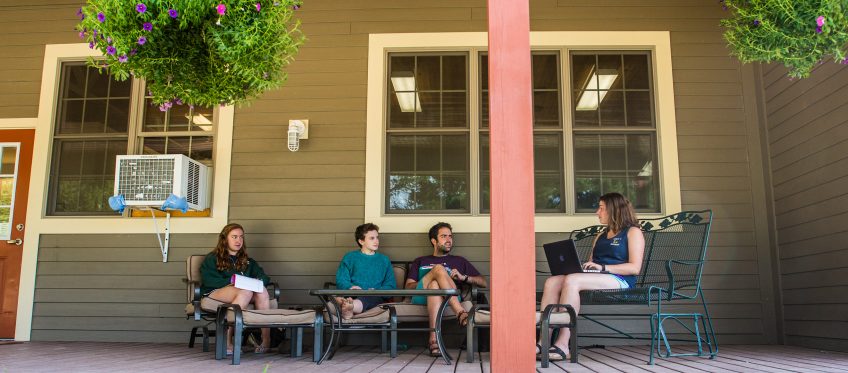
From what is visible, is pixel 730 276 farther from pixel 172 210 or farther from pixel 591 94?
pixel 172 210

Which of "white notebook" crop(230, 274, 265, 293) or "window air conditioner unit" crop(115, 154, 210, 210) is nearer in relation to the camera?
"white notebook" crop(230, 274, 265, 293)

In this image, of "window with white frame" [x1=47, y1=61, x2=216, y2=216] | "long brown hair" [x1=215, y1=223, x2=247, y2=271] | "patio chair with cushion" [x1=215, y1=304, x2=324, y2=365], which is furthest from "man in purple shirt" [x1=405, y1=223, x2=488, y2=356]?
"window with white frame" [x1=47, y1=61, x2=216, y2=216]

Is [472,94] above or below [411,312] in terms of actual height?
above

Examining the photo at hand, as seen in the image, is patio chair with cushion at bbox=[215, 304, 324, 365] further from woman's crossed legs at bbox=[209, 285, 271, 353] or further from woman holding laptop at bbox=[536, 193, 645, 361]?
woman holding laptop at bbox=[536, 193, 645, 361]

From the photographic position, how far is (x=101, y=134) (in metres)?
5.61

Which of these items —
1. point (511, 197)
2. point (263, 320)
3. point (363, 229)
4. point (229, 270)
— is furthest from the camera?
point (363, 229)

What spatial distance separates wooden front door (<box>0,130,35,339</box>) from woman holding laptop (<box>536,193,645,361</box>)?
399cm

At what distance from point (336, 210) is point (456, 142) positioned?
41.1 inches

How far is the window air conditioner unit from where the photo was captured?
198 inches

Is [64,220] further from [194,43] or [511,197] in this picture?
[511,197]

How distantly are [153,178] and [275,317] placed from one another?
1.67 m

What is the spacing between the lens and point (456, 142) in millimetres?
5422

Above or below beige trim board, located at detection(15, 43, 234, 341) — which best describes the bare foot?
below

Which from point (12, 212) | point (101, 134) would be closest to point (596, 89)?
point (101, 134)
